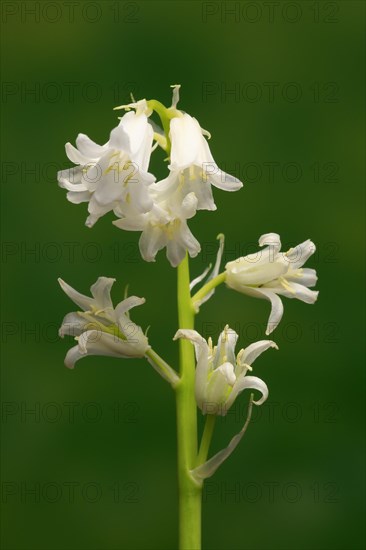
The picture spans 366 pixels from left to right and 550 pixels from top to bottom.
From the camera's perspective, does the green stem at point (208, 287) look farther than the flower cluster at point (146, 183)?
Yes

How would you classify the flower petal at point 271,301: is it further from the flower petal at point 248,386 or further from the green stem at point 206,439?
the green stem at point 206,439

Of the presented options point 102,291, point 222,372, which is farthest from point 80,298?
point 222,372

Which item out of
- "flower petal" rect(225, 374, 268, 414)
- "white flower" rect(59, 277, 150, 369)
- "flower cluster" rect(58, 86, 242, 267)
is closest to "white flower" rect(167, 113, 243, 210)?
"flower cluster" rect(58, 86, 242, 267)

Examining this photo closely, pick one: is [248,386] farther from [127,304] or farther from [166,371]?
[127,304]

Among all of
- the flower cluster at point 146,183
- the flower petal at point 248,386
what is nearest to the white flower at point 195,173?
the flower cluster at point 146,183

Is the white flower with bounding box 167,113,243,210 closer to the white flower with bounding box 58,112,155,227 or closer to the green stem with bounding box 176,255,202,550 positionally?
the white flower with bounding box 58,112,155,227

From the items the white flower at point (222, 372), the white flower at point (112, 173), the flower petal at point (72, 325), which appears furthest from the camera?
the flower petal at point (72, 325)

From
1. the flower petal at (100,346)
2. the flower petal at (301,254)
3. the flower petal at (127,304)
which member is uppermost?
the flower petal at (301,254)

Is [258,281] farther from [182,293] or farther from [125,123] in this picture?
[125,123]
